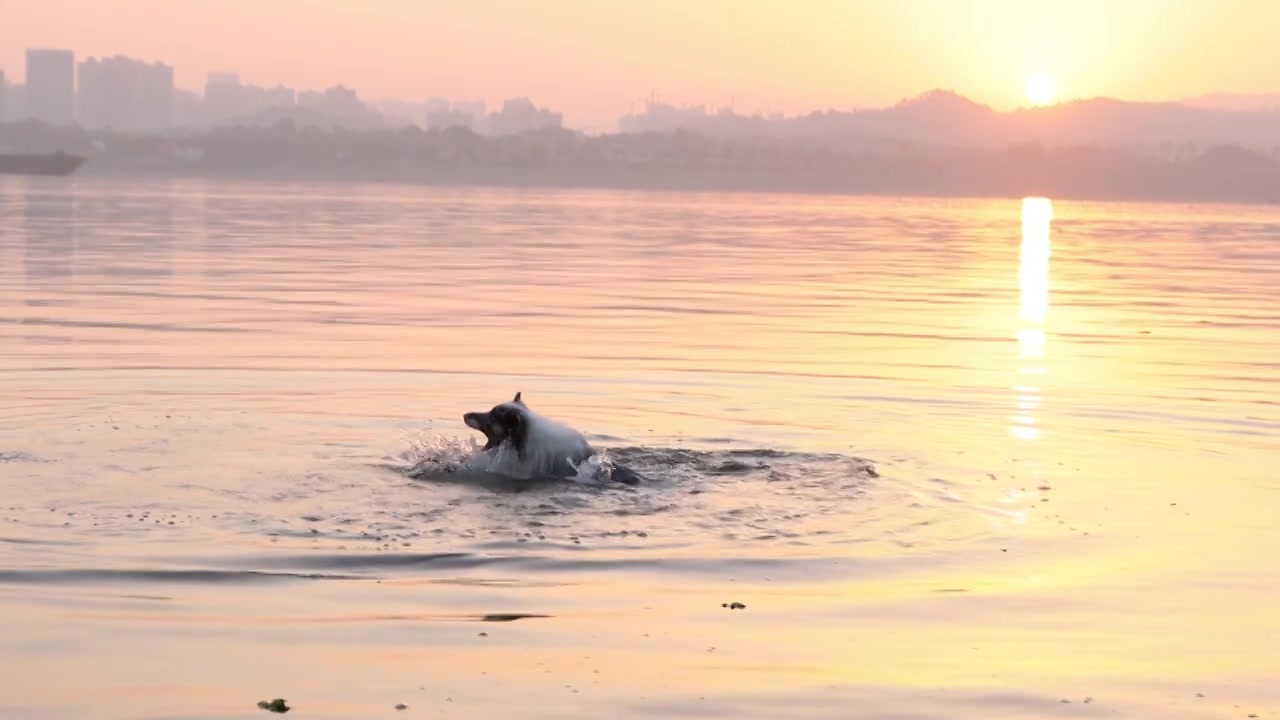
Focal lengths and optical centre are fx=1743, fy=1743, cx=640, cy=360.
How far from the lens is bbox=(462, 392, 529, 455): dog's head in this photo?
14.9 meters

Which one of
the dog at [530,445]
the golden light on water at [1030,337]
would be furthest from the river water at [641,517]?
the dog at [530,445]

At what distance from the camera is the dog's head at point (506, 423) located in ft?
48.7

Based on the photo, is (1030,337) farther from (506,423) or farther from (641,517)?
(641,517)

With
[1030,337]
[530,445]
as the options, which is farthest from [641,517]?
[1030,337]

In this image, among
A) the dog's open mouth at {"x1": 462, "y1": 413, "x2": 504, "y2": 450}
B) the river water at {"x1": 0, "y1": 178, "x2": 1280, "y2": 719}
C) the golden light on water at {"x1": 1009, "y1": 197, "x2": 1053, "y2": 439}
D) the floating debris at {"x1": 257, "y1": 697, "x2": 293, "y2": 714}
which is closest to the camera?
the floating debris at {"x1": 257, "y1": 697, "x2": 293, "y2": 714}

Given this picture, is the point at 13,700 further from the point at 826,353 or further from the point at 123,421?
the point at 826,353

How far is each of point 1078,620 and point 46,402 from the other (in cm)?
1239

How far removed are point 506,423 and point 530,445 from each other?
0.31 m

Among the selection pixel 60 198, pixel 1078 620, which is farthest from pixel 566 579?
pixel 60 198

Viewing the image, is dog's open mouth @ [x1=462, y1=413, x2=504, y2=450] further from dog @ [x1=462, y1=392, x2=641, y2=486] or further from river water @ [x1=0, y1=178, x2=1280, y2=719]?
river water @ [x1=0, y1=178, x2=1280, y2=719]

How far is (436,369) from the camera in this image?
23.1 m

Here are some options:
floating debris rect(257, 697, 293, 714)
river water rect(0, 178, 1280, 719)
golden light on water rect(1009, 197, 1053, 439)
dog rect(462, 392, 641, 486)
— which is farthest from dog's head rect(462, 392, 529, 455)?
floating debris rect(257, 697, 293, 714)

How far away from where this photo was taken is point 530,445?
1500 centimetres

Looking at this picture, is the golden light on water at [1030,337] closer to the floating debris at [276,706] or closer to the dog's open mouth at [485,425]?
the dog's open mouth at [485,425]
